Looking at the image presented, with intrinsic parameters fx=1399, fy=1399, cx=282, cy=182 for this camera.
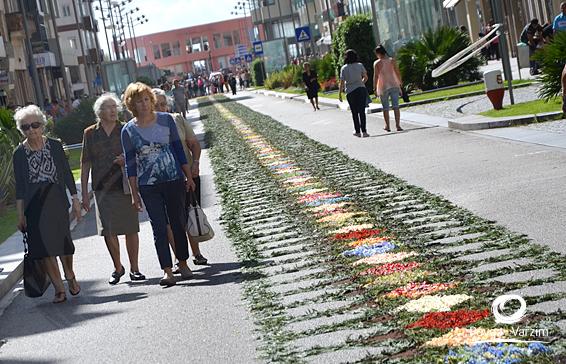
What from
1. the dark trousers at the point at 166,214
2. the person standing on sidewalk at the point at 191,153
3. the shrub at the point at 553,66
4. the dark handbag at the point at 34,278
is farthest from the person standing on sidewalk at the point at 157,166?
the shrub at the point at 553,66

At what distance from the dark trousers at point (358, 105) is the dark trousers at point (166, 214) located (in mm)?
14887

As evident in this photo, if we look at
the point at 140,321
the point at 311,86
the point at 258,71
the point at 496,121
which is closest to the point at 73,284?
the point at 140,321

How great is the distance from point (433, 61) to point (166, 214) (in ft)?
97.0

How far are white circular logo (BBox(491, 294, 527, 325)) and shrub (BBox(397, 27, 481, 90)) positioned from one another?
1286 inches

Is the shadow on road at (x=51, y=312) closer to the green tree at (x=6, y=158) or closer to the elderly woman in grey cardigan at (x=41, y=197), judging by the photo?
the elderly woman in grey cardigan at (x=41, y=197)

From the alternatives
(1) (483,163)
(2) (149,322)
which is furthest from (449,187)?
(2) (149,322)

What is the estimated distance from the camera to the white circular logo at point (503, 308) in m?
7.58

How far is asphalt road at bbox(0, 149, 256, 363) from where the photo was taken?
8.64 m

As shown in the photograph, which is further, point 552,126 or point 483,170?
point 552,126

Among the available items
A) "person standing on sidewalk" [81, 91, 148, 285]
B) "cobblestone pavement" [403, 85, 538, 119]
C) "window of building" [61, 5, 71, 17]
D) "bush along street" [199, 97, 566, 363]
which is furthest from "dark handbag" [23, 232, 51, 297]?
"window of building" [61, 5, 71, 17]

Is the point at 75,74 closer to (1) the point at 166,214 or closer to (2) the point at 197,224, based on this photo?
(2) the point at 197,224

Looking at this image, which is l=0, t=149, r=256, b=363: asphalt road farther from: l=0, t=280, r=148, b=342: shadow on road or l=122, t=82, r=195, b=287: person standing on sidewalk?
l=122, t=82, r=195, b=287: person standing on sidewalk

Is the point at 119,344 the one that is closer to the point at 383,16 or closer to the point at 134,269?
the point at 134,269

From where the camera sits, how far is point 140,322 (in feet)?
32.6
